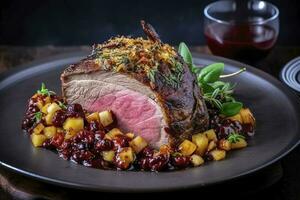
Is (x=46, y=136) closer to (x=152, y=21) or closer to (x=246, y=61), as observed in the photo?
(x=246, y=61)

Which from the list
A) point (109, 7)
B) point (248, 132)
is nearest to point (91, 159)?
point (248, 132)

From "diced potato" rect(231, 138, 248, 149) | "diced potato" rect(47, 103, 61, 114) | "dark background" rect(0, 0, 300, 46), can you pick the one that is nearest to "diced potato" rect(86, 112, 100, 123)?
"diced potato" rect(47, 103, 61, 114)

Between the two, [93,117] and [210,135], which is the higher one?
[93,117]

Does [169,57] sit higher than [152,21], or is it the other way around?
[169,57]

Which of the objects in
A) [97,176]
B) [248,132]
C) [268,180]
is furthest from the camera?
[248,132]

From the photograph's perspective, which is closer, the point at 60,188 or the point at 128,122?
the point at 60,188

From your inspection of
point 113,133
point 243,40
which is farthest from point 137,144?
point 243,40

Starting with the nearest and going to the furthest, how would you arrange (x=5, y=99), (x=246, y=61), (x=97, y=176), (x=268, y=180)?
(x=97, y=176) → (x=268, y=180) → (x=5, y=99) → (x=246, y=61)

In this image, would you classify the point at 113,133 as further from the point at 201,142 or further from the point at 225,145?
the point at 225,145
